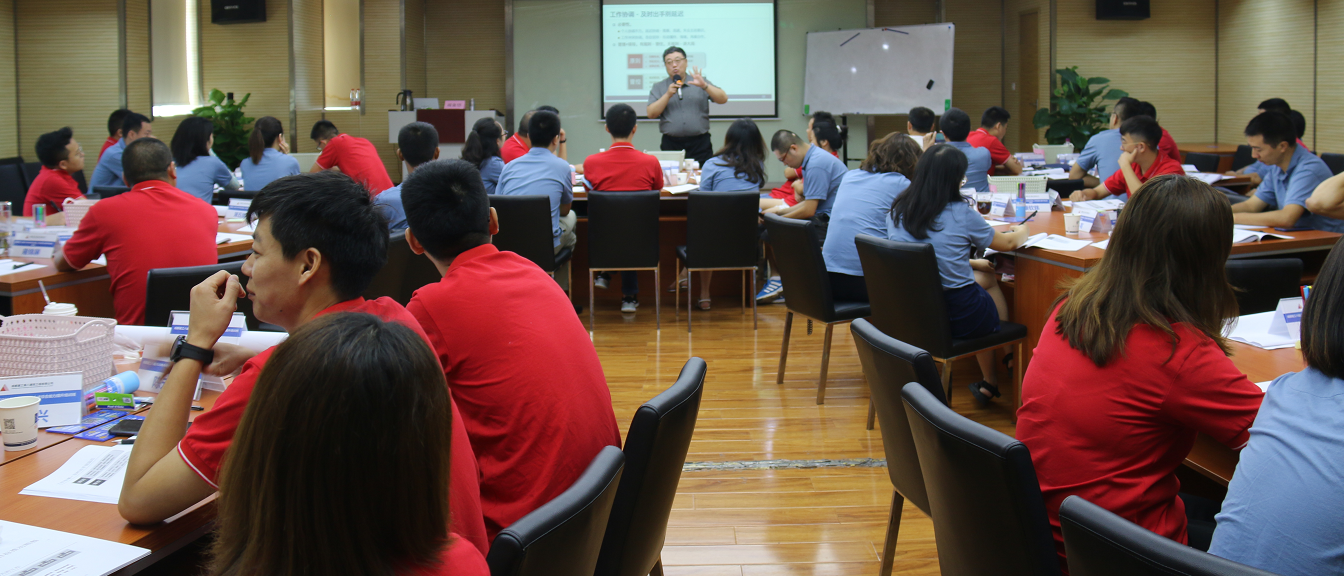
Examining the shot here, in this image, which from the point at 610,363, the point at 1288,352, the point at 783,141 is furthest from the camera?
the point at 783,141

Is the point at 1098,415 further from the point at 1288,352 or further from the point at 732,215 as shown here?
the point at 732,215

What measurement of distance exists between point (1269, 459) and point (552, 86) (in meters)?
9.38

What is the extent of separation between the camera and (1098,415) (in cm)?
163

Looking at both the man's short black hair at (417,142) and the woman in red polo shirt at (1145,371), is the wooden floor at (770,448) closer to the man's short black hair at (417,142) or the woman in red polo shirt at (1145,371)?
the woman in red polo shirt at (1145,371)

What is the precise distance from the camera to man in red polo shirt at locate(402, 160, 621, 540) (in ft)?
5.58

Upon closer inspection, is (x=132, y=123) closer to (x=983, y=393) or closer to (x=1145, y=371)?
(x=983, y=393)

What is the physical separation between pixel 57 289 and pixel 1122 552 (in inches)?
148

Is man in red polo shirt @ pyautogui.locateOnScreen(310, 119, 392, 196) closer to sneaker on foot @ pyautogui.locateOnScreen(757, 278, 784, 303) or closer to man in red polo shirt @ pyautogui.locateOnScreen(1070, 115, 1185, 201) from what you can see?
sneaker on foot @ pyautogui.locateOnScreen(757, 278, 784, 303)

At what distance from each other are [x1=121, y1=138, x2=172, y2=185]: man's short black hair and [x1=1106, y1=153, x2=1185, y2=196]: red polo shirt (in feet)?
14.6

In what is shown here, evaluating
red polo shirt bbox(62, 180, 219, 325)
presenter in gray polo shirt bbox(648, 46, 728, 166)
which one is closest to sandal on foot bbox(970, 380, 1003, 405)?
red polo shirt bbox(62, 180, 219, 325)

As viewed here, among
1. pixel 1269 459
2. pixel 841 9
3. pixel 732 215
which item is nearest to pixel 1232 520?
pixel 1269 459

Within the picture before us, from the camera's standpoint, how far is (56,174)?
536 cm

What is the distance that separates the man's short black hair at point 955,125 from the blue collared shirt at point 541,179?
94.6 inches

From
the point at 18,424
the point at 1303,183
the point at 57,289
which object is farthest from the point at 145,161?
the point at 1303,183
